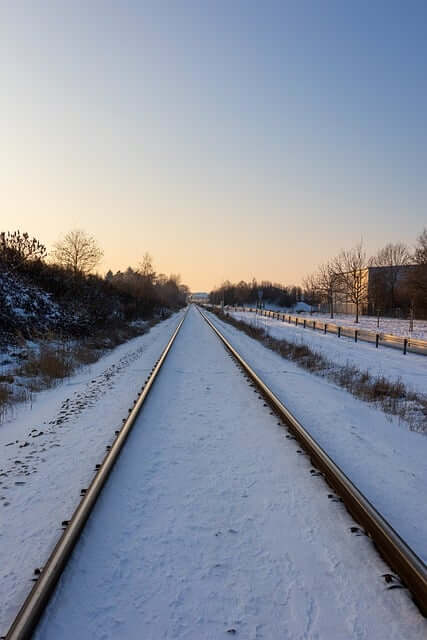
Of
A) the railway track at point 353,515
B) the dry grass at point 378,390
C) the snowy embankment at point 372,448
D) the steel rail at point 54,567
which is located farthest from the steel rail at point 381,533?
the dry grass at point 378,390

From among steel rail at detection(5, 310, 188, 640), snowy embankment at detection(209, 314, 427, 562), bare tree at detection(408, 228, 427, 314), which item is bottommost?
snowy embankment at detection(209, 314, 427, 562)

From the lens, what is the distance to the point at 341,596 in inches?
107

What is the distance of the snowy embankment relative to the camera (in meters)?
4.03

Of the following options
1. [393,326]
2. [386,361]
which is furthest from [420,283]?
[386,361]

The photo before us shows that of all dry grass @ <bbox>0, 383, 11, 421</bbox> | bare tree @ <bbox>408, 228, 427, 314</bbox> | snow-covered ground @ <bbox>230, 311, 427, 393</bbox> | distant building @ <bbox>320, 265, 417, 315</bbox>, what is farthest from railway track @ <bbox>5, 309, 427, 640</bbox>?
distant building @ <bbox>320, 265, 417, 315</bbox>

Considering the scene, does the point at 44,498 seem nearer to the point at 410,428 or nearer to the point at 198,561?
the point at 198,561

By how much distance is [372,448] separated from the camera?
604 cm

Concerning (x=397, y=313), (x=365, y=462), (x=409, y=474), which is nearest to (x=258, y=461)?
(x=365, y=462)

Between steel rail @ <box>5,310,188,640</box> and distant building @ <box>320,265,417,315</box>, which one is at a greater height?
distant building @ <box>320,265,417,315</box>

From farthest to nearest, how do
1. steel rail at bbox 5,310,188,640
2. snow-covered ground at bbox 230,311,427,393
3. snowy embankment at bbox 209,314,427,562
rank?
snow-covered ground at bbox 230,311,427,393, snowy embankment at bbox 209,314,427,562, steel rail at bbox 5,310,188,640

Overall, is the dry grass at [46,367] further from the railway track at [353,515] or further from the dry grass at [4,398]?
the railway track at [353,515]

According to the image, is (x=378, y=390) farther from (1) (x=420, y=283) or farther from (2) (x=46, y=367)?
(1) (x=420, y=283)

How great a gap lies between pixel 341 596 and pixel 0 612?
7.18 ft

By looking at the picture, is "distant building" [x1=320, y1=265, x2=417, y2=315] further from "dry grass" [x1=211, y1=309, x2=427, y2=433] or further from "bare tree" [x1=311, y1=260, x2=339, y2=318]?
"dry grass" [x1=211, y1=309, x2=427, y2=433]
